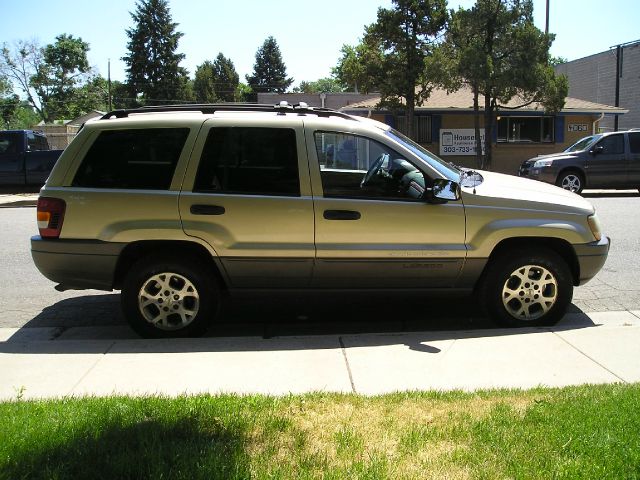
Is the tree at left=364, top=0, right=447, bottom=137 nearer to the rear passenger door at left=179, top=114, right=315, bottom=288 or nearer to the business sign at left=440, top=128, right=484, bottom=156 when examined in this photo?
the business sign at left=440, top=128, right=484, bottom=156

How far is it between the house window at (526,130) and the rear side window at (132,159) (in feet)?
74.1

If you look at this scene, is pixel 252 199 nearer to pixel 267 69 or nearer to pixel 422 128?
pixel 422 128

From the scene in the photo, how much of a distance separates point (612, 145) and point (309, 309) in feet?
46.2

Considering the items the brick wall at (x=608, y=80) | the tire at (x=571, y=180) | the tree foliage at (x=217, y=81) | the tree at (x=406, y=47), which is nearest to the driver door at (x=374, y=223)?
the tire at (x=571, y=180)

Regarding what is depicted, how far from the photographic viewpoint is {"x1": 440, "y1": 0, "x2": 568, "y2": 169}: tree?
21.6m

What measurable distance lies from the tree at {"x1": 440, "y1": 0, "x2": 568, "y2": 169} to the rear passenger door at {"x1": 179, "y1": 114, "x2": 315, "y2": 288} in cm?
1811

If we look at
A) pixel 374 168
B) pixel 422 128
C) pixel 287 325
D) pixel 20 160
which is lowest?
pixel 287 325

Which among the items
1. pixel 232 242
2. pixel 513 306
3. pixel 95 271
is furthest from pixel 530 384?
pixel 95 271

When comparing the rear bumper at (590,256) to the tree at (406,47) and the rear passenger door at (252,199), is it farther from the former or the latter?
the tree at (406,47)

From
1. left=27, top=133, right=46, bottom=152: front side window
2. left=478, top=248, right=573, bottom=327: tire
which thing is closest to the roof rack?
left=478, top=248, right=573, bottom=327: tire

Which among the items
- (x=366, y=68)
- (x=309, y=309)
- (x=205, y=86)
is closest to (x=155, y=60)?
(x=205, y=86)

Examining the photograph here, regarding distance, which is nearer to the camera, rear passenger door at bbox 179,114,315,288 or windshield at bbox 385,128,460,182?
rear passenger door at bbox 179,114,315,288

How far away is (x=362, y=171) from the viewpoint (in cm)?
526

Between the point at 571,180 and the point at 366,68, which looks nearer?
the point at 571,180
